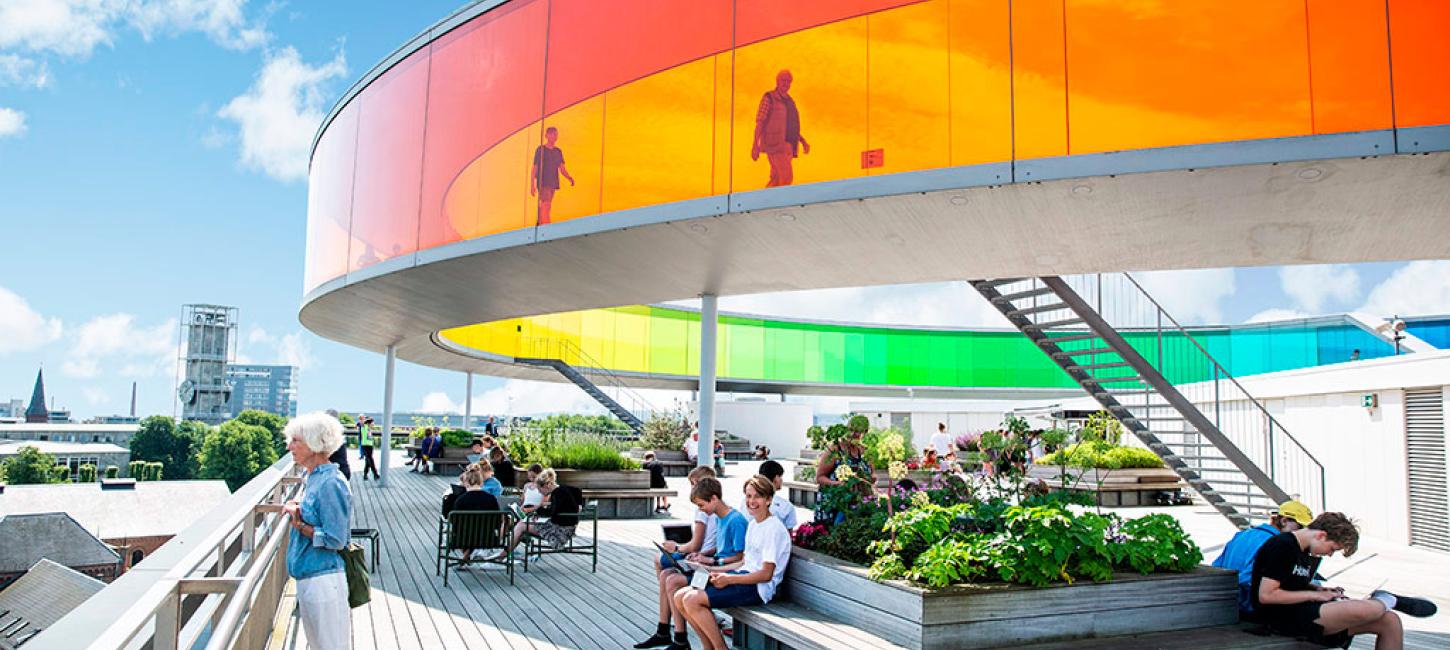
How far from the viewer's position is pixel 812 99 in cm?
968

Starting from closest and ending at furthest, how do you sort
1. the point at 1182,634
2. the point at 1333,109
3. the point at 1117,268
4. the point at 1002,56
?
the point at 1182,634 < the point at 1333,109 < the point at 1002,56 < the point at 1117,268

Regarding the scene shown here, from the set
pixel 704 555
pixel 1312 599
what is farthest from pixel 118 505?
pixel 1312 599

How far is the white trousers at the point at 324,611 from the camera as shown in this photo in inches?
195

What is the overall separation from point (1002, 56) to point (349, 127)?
12633mm

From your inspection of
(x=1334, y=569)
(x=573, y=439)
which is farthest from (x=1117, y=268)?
(x=573, y=439)

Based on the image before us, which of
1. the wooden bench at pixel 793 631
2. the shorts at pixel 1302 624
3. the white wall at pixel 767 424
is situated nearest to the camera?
the wooden bench at pixel 793 631

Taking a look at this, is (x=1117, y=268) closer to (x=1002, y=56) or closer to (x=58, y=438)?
(x=1002, y=56)

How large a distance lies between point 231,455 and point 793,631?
405 feet

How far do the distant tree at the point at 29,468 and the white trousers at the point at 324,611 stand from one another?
348ft

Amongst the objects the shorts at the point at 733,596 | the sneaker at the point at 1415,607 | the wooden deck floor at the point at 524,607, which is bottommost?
the wooden deck floor at the point at 524,607

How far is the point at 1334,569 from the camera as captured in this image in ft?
36.7

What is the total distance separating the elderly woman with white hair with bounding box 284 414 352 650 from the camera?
191 inches

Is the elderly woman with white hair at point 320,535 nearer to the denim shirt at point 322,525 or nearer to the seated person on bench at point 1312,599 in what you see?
the denim shirt at point 322,525

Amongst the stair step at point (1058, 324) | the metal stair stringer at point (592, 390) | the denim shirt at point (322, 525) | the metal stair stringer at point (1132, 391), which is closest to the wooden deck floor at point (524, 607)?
the metal stair stringer at point (1132, 391)
